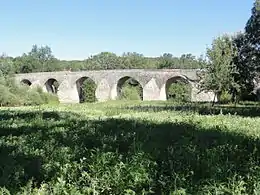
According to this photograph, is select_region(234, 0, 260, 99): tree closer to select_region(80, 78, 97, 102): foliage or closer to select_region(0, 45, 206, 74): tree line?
select_region(80, 78, 97, 102): foliage

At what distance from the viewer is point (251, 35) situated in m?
41.4

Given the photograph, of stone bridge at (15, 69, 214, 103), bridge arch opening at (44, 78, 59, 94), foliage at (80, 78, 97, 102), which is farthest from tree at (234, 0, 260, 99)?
bridge arch opening at (44, 78, 59, 94)

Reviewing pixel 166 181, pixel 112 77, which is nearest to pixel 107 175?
pixel 166 181

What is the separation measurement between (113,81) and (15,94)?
26.1 metres

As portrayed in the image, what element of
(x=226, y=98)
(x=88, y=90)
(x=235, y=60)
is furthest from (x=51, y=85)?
(x=235, y=60)

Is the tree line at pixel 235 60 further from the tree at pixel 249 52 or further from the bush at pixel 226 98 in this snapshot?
the bush at pixel 226 98

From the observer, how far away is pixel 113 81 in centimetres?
7606

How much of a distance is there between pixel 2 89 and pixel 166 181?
4768 cm

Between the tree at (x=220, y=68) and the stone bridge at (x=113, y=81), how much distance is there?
23398 mm

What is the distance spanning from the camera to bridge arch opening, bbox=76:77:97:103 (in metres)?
81.9

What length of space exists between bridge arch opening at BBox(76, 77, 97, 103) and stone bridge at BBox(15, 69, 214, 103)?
0.99 ft

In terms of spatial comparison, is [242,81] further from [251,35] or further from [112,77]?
[112,77]

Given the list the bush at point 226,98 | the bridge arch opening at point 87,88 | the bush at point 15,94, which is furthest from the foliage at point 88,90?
the bush at point 226,98

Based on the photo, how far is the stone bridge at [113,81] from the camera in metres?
66.7
